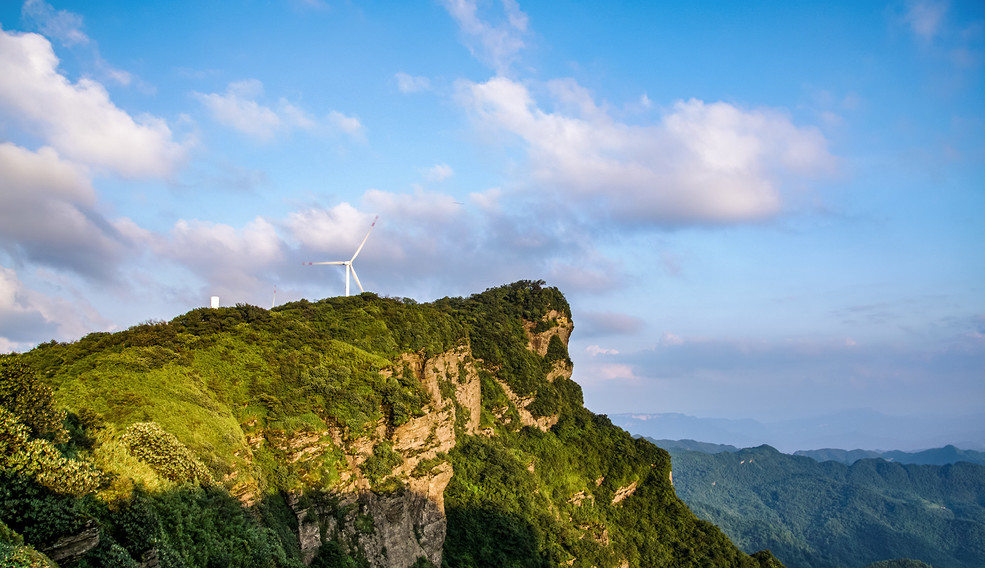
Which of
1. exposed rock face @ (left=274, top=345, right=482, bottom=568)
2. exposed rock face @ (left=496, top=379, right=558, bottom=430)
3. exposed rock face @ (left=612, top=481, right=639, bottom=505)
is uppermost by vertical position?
exposed rock face @ (left=496, top=379, right=558, bottom=430)

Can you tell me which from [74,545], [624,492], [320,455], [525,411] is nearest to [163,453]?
[74,545]

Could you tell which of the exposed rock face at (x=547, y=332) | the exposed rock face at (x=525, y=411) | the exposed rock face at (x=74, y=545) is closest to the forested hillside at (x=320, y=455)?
the exposed rock face at (x=74, y=545)

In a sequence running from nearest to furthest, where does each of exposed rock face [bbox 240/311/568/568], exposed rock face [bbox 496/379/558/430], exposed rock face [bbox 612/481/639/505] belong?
exposed rock face [bbox 240/311/568/568] → exposed rock face [bbox 612/481/639/505] → exposed rock face [bbox 496/379/558/430]

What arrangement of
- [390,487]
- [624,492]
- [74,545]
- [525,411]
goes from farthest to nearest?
[525,411], [624,492], [390,487], [74,545]

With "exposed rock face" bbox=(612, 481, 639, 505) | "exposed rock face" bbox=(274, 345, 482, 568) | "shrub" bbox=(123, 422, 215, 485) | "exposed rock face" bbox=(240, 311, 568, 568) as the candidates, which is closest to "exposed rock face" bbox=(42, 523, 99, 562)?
"shrub" bbox=(123, 422, 215, 485)

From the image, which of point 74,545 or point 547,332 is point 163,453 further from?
point 547,332

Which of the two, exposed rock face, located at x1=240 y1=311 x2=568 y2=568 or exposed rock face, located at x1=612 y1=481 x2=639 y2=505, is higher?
exposed rock face, located at x1=240 y1=311 x2=568 y2=568

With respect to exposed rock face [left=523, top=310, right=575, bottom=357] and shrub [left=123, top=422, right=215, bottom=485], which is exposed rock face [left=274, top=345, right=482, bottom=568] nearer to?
shrub [left=123, top=422, right=215, bottom=485]

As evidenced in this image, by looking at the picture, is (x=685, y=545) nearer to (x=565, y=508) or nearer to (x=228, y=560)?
(x=565, y=508)

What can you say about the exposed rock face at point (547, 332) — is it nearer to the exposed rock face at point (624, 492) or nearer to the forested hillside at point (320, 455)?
the forested hillside at point (320, 455)
